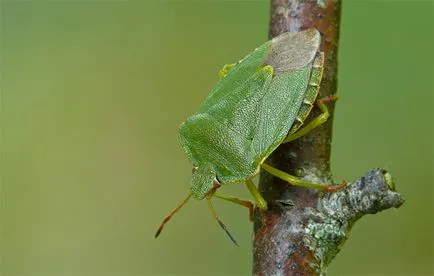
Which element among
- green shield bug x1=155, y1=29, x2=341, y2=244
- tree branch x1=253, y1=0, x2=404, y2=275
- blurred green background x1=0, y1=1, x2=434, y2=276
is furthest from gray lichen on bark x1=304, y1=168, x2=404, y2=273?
blurred green background x1=0, y1=1, x2=434, y2=276

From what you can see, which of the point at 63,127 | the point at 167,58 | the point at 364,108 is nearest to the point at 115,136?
the point at 63,127

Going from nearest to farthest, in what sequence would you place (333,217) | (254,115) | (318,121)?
(333,217) < (318,121) < (254,115)

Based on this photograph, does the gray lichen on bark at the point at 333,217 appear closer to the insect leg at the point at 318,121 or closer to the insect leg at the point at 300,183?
the insect leg at the point at 300,183

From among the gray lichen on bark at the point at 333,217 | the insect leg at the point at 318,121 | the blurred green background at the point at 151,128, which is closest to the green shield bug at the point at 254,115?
the insect leg at the point at 318,121

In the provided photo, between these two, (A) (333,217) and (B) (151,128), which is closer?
(A) (333,217)

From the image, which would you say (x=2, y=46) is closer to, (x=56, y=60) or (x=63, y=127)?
(x=56, y=60)

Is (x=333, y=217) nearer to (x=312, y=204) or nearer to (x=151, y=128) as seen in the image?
(x=312, y=204)

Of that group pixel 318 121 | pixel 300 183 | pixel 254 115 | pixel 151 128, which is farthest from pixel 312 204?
pixel 151 128
